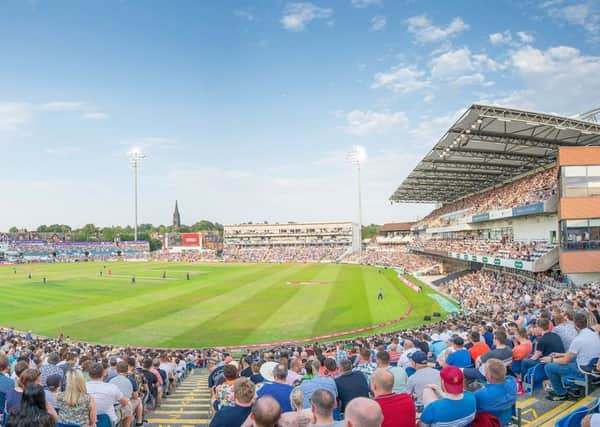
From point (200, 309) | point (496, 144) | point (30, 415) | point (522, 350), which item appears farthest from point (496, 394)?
point (496, 144)

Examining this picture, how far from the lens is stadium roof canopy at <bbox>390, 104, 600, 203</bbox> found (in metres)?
27.1

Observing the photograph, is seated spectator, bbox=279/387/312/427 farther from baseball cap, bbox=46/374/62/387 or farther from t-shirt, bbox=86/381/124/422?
baseball cap, bbox=46/374/62/387

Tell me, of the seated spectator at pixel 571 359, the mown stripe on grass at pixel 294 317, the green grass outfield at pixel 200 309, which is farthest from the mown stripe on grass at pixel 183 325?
the seated spectator at pixel 571 359

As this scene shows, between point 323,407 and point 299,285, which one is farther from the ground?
point 323,407

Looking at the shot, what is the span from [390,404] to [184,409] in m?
6.31

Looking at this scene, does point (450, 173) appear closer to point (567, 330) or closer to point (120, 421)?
point (567, 330)

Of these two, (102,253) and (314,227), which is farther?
(314,227)

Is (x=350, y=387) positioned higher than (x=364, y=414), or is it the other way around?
(x=364, y=414)

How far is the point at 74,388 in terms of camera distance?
4.72 m

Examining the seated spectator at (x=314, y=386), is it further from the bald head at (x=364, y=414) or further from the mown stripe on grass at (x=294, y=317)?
the mown stripe on grass at (x=294, y=317)

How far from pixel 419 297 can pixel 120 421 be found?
32.7 meters

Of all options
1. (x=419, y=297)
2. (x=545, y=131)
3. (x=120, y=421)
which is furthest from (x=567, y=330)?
(x=419, y=297)

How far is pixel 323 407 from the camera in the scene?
3502 millimetres

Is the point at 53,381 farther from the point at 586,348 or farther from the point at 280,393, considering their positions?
the point at 586,348
